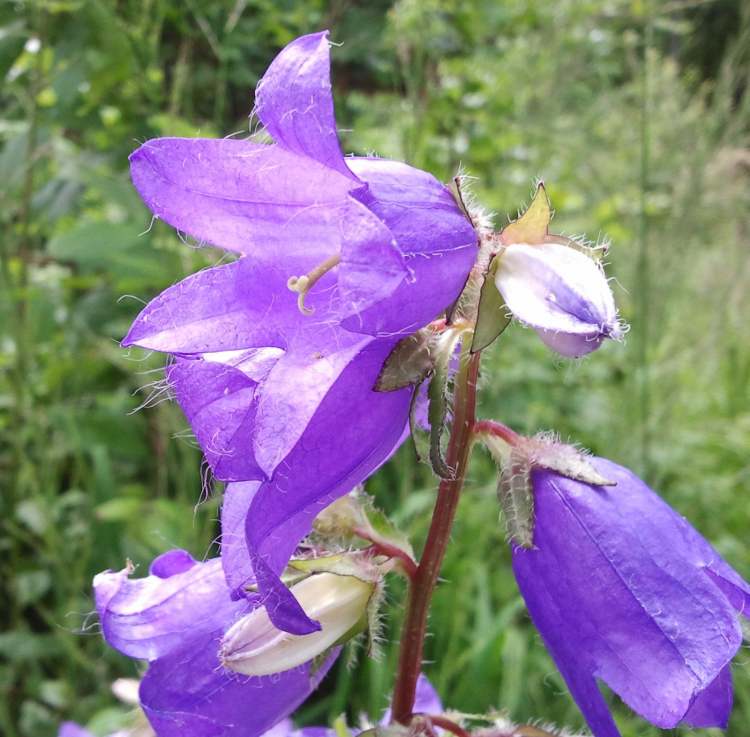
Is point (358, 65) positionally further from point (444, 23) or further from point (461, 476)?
point (461, 476)

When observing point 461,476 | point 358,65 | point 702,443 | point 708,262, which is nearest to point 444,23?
point 358,65

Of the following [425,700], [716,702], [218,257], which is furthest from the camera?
[218,257]

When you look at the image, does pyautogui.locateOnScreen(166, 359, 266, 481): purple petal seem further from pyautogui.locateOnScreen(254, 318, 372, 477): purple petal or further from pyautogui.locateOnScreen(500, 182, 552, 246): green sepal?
pyautogui.locateOnScreen(500, 182, 552, 246): green sepal

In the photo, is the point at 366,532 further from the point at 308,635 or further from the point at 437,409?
the point at 437,409

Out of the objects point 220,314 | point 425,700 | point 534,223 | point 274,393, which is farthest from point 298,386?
point 425,700

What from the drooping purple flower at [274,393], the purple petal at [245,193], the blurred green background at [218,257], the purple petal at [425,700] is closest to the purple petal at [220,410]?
the drooping purple flower at [274,393]
